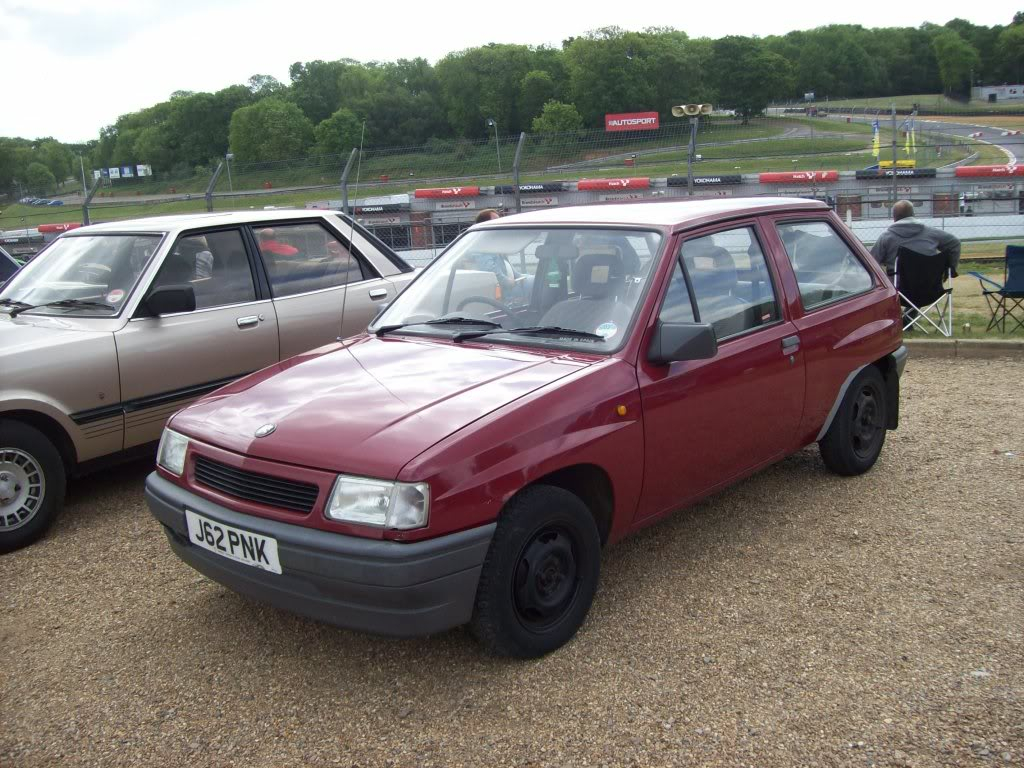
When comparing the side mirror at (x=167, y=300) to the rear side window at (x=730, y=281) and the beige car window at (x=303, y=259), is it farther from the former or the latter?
the rear side window at (x=730, y=281)

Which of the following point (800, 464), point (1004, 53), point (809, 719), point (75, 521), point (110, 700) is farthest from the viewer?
point (1004, 53)

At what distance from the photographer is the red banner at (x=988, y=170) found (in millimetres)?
33562

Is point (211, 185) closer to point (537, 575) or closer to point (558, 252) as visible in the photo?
point (558, 252)

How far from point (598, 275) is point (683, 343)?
0.60 meters

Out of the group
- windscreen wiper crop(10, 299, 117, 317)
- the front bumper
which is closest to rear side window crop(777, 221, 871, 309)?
the front bumper

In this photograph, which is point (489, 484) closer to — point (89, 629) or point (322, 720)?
point (322, 720)

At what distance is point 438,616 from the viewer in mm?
2941

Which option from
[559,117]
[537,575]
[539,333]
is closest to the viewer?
[537,575]

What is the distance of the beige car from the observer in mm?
4828

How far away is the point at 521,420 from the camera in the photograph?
10.3ft

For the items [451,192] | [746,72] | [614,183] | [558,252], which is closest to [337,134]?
[451,192]

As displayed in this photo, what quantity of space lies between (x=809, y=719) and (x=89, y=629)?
116 inches

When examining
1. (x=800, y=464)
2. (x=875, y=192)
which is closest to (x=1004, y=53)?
(x=875, y=192)

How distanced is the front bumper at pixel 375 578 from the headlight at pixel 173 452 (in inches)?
21.9
